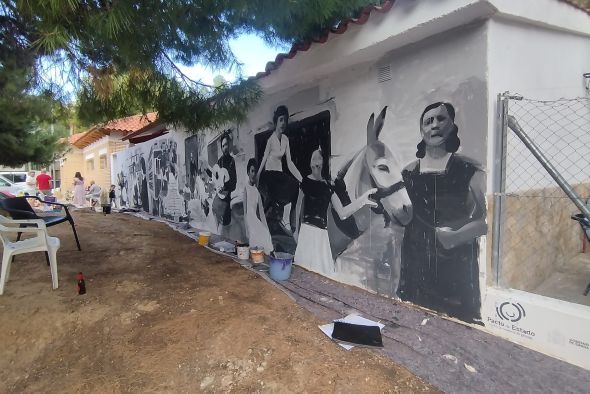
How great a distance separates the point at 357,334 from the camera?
9.61 ft

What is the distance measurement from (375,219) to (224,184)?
4082 mm

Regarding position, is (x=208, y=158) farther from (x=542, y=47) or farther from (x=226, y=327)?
(x=542, y=47)

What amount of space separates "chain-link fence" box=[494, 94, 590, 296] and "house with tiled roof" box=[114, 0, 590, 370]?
0.02 meters

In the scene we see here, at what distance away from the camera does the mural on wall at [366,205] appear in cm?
305

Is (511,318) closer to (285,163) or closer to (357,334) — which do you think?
(357,334)

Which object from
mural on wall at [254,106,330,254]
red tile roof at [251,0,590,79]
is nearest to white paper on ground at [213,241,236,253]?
mural on wall at [254,106,330,254]

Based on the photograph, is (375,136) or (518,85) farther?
(375,136)

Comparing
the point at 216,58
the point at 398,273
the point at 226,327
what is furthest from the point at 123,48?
the point at 398,273

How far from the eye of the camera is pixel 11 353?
2.79 metres

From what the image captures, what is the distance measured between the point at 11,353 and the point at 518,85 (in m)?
4.69

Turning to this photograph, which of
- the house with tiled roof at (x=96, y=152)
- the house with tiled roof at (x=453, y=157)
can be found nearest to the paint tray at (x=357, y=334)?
the house with tiled roof at (x=453, y=157)

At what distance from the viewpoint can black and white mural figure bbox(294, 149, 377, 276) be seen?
4434 mm

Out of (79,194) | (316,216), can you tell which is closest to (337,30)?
(316,216)

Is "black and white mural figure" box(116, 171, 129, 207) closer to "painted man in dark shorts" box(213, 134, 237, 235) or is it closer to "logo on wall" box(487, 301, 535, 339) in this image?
"painted man in dark shorts" box(213, 134, 237, 235)
